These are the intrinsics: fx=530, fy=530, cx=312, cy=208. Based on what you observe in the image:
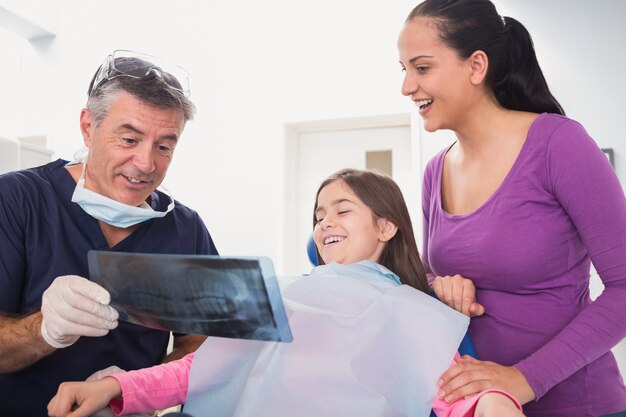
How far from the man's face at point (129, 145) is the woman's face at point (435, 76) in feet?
1.75

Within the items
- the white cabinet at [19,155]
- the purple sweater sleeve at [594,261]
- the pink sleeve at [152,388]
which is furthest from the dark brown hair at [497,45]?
the white cabinet at [19,155]

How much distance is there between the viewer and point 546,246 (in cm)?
100

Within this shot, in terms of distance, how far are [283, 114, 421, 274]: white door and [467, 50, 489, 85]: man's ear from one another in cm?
266

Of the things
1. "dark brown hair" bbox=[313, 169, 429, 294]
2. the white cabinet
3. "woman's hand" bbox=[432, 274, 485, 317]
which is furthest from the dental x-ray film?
the white cabinet

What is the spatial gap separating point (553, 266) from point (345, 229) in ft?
1.55

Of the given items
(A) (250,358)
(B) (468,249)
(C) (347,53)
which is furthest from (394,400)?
(C) (347,53)

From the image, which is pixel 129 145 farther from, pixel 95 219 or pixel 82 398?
pixel 82 398

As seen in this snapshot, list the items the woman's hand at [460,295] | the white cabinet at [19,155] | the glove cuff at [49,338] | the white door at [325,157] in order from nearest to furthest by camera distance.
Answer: the glove cuff at [49,338]
the woman's hand at [460,295]
the white cabinet at [19,155]
the white door at [325,157]

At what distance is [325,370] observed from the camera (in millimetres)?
871

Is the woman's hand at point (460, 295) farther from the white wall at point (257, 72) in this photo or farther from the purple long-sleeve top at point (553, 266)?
the white wall at point (257, 72)

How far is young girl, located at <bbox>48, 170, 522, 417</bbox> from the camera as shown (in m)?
0.84

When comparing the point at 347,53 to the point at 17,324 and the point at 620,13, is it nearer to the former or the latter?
the point at 620,13

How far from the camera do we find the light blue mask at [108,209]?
1.14 metres

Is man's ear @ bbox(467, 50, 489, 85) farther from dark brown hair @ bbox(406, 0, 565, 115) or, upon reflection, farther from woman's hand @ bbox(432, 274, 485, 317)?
woman's hand @ bbox(432, 274, 485, 317)
